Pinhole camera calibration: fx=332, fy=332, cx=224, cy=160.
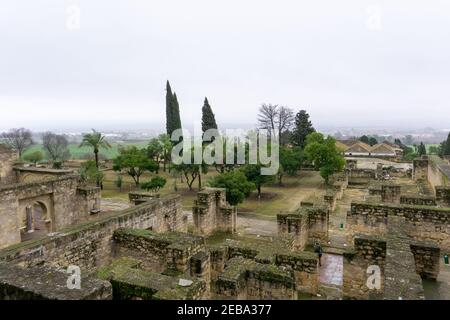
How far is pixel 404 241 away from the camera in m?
7.94

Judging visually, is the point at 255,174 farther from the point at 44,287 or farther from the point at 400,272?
the point at 44,287

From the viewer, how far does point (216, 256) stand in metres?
9.30

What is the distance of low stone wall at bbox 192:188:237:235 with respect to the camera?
1770 cm

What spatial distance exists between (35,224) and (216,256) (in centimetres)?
1551

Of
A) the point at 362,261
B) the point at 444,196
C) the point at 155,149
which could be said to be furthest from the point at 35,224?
the point at 155,149

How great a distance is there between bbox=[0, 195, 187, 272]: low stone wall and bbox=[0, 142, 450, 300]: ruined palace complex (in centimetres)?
3

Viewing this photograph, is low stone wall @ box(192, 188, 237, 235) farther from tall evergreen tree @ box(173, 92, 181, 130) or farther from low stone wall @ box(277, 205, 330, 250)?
tall evergreen tree @ box(173, 92, 181, 130)

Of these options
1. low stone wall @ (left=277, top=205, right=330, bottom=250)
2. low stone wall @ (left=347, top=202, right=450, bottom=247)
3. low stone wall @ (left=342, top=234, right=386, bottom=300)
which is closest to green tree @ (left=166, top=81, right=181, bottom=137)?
low stone wall @ (left=277, top=205, right=330, bottom=250)

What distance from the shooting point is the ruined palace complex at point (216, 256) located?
552 centimetres

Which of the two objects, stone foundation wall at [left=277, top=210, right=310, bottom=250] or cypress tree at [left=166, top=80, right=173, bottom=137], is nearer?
stone foundation wall at [left=277, top=210, right=310, bottom=250]

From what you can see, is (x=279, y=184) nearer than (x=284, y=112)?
Yes
